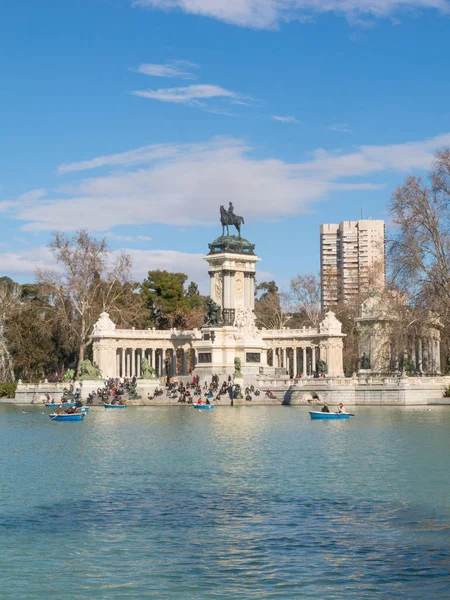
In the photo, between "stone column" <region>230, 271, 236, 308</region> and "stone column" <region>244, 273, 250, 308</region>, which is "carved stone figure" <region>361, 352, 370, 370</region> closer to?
"stone column" <region>244, 273, 250, 308</region>

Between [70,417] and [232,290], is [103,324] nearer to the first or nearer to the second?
[232,290]

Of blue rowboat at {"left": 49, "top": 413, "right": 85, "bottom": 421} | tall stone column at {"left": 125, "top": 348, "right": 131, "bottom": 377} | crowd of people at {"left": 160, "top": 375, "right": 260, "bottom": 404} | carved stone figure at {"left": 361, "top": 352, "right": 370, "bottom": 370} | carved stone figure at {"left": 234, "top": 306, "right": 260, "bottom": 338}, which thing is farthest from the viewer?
tall stone column at {"left": 125, "top": 348, "right": 131, "bottom": 377}

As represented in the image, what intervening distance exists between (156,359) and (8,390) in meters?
23.5

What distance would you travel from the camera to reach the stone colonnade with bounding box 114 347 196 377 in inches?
3763

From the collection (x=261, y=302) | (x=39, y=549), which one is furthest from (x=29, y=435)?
(x=261, y=302)

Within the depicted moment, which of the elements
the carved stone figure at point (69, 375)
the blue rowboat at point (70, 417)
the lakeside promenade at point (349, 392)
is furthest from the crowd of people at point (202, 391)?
the blue rowboat at point (70, 417)

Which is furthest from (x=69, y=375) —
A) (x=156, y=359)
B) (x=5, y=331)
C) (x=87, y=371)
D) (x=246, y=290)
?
(x=156, y=359)

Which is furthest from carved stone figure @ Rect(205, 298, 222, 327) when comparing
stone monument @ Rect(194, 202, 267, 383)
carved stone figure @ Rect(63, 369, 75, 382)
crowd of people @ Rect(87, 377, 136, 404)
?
carved stone figure @ Rect(63, 369, 75, 382)

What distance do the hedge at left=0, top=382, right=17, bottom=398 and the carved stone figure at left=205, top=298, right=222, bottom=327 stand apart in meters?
17.1

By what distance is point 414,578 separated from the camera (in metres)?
18.4

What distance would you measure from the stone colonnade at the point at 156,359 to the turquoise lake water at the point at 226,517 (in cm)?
5030

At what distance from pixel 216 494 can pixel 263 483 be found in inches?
95.0

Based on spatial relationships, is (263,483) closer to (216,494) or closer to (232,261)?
(216,494)

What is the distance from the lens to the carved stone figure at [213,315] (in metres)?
86.9
